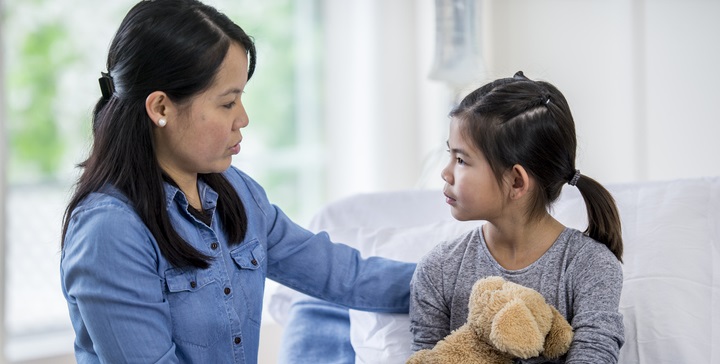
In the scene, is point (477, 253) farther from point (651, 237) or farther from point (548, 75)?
point (548, 75)

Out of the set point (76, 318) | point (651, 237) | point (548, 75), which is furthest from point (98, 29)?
point (651, 237)

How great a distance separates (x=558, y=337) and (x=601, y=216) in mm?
228

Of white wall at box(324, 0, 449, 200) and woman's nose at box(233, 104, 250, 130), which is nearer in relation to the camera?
woman's nose at box(233, 104, 250, 130)

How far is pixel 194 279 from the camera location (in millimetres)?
1240

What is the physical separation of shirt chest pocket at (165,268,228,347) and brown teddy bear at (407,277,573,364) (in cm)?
30

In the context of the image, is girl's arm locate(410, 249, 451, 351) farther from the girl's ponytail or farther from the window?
the window

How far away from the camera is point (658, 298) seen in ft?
4.35

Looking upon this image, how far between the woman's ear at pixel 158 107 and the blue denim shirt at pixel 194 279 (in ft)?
0.35

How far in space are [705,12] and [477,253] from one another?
0.98 m

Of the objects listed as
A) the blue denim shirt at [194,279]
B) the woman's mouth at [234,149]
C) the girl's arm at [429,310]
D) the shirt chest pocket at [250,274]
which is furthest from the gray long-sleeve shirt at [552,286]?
the woman's mouth at [234,149]

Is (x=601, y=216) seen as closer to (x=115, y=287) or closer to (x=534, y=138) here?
(x=534, y=138)

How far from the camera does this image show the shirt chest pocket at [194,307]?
1225 mm

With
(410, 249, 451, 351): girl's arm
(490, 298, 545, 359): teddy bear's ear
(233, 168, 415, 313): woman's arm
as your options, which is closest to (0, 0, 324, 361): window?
(233, 168, 415, 313): woman's arm

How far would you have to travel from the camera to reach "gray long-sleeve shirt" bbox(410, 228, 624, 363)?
1160 mm
